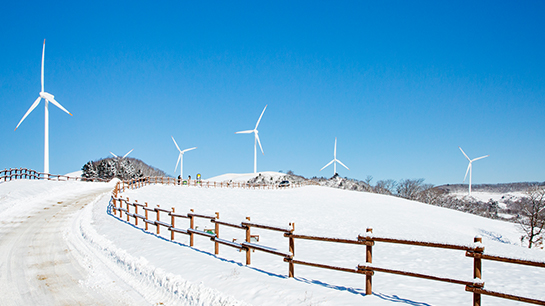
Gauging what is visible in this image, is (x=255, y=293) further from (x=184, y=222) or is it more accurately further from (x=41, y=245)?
(x=184, y=222)

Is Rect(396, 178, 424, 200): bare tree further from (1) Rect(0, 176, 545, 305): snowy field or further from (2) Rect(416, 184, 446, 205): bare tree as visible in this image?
(1) Rect(0, 176, 545, 305): snowy field

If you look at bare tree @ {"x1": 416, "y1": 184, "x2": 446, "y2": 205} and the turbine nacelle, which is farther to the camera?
bare tree @ {"x1": 416, "y1": 184, "x2": 446, "y2": 205}

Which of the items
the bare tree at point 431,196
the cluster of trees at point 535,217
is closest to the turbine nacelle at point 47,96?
the cluster of trees at point 535,217

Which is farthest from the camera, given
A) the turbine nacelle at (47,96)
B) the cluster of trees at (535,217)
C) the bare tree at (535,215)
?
the turbine nacelle at (47,96)

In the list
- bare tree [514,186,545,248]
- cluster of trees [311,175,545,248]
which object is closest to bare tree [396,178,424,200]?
cluster of trees [311,175,545,248]

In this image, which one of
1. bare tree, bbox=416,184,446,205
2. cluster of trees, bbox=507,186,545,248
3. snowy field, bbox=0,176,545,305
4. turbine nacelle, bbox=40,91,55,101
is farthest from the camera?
bare tree, bbox=416,184,446,205

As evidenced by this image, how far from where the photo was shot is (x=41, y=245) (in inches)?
497

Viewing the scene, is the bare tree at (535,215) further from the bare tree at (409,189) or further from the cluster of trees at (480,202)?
the bare tree at (409,189)

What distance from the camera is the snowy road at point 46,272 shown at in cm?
730

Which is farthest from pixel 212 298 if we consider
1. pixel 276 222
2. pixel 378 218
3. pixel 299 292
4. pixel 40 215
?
pixel 378 218

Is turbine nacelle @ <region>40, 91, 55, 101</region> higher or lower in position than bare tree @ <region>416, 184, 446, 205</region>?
higher

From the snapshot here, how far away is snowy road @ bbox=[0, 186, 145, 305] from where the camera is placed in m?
7.30

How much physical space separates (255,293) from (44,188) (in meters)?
37.0

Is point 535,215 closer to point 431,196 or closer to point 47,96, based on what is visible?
point 431,196
